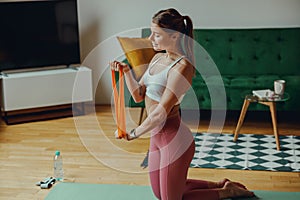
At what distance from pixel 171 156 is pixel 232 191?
2.05 feet

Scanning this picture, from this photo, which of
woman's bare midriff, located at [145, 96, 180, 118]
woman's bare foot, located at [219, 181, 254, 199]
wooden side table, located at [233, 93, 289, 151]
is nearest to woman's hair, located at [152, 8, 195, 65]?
woman's bare midriff, located at [145, 96, 180, 118]

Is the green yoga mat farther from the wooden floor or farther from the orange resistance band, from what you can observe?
the orange resistance band

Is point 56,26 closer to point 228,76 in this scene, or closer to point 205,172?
point 228,76

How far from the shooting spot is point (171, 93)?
285 cm

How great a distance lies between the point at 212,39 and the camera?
5574 millimetres

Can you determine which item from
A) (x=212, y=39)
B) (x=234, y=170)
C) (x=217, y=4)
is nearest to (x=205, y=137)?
(x=234, y=170)

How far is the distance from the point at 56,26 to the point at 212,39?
153 cm

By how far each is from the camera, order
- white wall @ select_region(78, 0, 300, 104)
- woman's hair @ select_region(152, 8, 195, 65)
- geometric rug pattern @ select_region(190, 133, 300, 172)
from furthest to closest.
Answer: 1. white wall @ select_region(78, 0, 300, 104)
2. geometric rug pattern @ select_region(190, 133, 300, 172)
3. woman's hair @ select_region(152, 8, 195, 65)

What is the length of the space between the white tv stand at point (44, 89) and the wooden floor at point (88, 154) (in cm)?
20

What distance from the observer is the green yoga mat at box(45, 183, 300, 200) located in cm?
360

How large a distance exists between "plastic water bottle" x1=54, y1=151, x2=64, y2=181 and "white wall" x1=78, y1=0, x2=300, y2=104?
1995 millimetres

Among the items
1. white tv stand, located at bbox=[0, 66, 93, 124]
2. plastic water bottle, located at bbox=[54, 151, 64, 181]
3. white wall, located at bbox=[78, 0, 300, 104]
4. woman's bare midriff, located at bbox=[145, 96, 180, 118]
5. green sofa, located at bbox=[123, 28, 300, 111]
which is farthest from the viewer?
white wall, located at bbox=[78, 0, 300, 104]

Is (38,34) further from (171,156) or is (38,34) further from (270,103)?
(171,156)

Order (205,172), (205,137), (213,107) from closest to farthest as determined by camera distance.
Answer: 1. (205,172)
2. (205,137)
3. (213,107)
